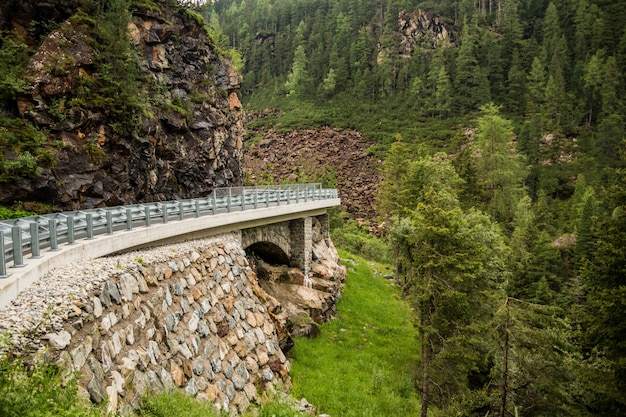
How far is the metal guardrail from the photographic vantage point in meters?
8.00

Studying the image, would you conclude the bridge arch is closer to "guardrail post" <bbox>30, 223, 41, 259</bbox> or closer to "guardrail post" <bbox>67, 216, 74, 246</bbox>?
"guardrail post" <bbox>67, 216, 74, 246</bbox>

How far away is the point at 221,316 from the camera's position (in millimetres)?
13258

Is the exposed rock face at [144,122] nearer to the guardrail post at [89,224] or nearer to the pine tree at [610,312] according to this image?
the guardrail post at [89,224]

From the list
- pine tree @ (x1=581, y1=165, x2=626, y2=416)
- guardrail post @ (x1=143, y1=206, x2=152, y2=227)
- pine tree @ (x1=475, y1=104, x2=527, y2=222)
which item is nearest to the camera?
pine tree @ (x1=581, y1=165, x2=626, y2=416)

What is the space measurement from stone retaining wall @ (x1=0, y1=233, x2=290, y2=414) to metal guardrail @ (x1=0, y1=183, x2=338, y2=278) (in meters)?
1.07

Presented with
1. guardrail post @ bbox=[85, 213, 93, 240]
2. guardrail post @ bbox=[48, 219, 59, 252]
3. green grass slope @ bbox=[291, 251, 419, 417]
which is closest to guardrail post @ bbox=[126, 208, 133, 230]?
guardrail post @ bbox=[85, 213, 93, 240]

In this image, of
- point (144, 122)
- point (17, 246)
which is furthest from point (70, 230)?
point (144, 122)

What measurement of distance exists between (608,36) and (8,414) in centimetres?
9534

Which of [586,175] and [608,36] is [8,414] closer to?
[586,175]

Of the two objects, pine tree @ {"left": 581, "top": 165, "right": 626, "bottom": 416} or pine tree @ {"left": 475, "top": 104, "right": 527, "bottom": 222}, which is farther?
pine tree @ {"left": 475, "top": 104, "right": 527, "bottom": 222}

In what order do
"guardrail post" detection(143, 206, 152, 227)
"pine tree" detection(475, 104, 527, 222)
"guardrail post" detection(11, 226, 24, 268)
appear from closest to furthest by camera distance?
1. "guardrail post" detection(11, 226, 24, 268)
2. "guardrail post" detection(143, 206, 152, 227)
3. "pine tree" detection(475, 104, 527, 222)

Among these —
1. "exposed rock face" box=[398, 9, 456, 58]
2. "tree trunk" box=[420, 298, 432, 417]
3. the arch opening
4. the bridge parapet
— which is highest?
"exposed rock face" box=[398, 9, 456, 58]

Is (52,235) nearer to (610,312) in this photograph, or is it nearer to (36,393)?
(36,393)

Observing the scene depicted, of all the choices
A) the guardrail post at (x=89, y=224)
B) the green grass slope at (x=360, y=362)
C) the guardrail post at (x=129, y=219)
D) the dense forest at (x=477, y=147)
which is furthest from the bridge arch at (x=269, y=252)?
the guardrail post at (x=89, y=224)
